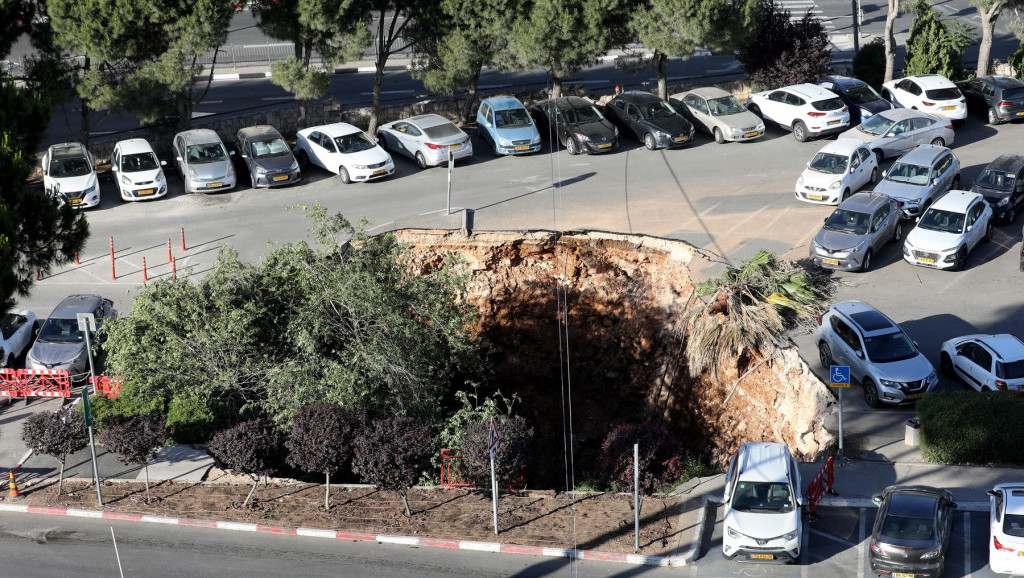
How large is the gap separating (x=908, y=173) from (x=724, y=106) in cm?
783

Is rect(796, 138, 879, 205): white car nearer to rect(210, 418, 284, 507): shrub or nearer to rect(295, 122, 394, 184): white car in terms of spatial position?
rect(295, 122, 394, 184): white car

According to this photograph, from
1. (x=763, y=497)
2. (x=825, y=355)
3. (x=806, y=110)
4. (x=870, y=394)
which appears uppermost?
(x=806, y=110)

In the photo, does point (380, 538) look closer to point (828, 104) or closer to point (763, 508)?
point (763, 508)

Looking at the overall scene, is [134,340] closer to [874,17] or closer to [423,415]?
[423,415]

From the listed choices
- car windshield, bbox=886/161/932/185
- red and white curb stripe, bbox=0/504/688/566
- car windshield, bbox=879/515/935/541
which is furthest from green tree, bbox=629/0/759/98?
red and white curb stripe, bbox=0/504/688/566

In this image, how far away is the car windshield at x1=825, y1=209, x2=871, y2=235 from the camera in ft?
91.2

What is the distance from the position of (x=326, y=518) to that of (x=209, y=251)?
1256cm

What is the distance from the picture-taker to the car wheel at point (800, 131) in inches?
1412

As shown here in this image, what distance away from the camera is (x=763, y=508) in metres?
17.8

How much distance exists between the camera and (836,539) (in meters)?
18.3

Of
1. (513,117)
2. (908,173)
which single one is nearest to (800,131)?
(908,173)

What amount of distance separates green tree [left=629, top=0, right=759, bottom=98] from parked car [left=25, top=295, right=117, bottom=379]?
19.9m

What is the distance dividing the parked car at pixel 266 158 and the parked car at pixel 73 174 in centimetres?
453

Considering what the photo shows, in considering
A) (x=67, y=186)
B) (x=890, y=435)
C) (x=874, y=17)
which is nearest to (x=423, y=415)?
(x=890, y=435)
